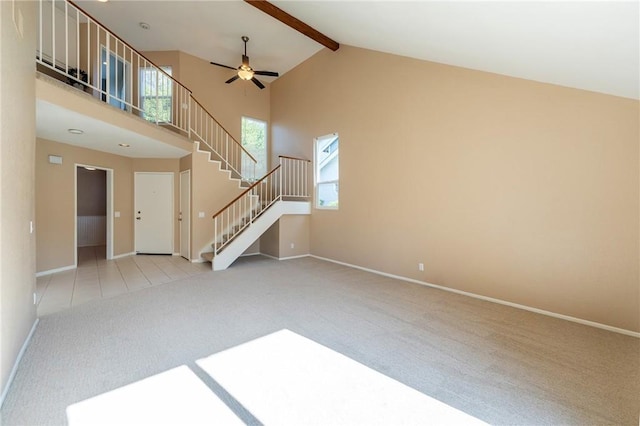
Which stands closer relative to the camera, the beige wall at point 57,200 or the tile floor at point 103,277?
the tile floor at point 103,277

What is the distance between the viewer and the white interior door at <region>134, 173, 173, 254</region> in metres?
6.70

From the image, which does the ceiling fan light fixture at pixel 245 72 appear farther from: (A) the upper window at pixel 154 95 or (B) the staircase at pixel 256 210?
(A) the upper window at pixel 154 95

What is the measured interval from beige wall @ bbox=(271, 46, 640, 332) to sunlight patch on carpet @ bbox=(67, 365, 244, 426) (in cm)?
360

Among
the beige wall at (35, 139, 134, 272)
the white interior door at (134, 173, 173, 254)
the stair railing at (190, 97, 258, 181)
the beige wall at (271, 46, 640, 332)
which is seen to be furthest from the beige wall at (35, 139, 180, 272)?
the beige wall at (271, 46, 640, 332)

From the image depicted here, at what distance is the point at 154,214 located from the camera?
674cm

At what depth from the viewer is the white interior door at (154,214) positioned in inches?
264

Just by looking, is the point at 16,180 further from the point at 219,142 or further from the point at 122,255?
the point at 219,142

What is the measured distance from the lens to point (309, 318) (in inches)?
124

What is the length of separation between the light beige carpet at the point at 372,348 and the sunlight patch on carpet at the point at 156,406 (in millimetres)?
73

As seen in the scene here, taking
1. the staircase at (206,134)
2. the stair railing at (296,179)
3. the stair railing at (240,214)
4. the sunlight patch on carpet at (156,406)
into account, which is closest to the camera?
the sunlight patch on carpet at (156,406)

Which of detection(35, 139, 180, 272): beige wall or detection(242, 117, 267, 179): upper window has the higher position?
detection(242, 117, 267, 179): upper window

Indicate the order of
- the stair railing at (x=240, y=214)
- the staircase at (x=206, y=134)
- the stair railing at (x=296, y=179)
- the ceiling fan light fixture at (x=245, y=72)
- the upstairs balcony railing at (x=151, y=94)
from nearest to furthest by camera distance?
1. the ceiling fan light fixture at (x=245, y=72)
2. the staircase at (x=206, y=134)
3. the upstairs balcony railing at (x=151, y=94)
4. the stair railing at (x=240, y=214)
5. the stair railing at (x=296, y=179)

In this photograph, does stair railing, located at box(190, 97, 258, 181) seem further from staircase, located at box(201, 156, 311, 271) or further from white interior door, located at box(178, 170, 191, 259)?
white interior door, located at box(178, 170, 191, 259)

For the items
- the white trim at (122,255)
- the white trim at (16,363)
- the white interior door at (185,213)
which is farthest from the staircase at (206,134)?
the white trim at (16,363)
